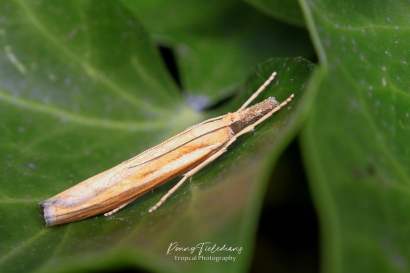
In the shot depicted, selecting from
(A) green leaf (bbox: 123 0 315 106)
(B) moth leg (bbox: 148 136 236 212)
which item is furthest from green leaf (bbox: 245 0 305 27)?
(B) moth leg (bbox: 148 136 236 212)

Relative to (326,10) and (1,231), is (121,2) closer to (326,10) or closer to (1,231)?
(326,10)

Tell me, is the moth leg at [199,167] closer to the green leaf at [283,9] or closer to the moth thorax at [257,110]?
the moth thorax at [257,110]

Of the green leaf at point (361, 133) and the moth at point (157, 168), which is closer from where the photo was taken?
the green leaf at point (361, 133)

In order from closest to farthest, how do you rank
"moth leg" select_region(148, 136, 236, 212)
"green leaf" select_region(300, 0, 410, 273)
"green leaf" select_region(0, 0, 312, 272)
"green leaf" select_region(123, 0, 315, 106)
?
1. "green leaf" select_region(300, 0, 410, 273)
2. "green leaf" select_region(0, 0, 312, 272)
3. "moth leg" select_region(148, 136, 236, 212)
4. "green leaf" select_region(123, 0, 315, 106)

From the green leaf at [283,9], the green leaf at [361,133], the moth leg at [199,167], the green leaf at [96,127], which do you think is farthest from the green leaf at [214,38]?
the green leaf at [361,133]

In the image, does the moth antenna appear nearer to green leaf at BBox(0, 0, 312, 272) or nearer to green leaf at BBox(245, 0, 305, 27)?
green leaf at BBox(0, 0, 312, 272)
